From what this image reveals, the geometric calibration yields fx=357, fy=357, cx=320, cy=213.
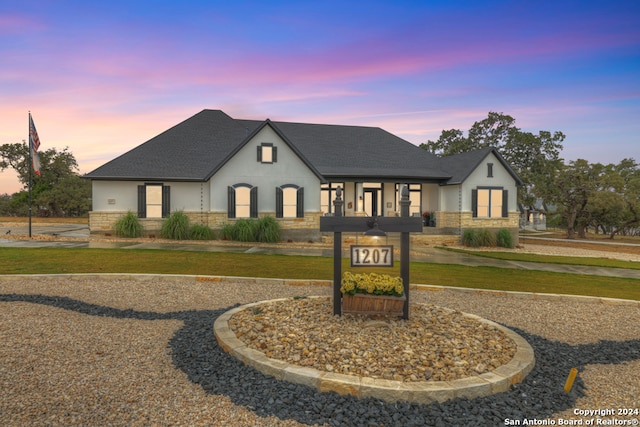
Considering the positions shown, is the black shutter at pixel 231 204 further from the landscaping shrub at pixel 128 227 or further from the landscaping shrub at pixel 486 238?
the landscaping shrub at pixel 486 238

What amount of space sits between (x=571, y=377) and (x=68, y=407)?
5906 millimetres

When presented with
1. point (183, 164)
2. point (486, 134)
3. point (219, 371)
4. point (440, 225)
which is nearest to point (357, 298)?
point (219, 371)

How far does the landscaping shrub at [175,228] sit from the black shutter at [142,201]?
197cm

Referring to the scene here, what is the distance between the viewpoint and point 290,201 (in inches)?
874

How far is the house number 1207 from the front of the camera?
6.12 m

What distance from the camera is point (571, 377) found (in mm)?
4496

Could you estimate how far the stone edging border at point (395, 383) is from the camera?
4113 millimetres

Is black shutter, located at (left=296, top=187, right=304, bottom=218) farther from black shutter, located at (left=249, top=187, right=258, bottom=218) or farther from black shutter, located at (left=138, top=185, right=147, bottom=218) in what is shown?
black shutter, located at (left=138, top=185, right=147, bottom=218)

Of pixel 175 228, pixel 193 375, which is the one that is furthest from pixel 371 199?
pixel 193 375

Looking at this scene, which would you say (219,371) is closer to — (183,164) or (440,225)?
(183,164)

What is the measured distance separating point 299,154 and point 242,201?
451 cm

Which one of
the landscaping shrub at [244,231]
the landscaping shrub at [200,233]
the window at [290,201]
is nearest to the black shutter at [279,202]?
the window at [290,201]

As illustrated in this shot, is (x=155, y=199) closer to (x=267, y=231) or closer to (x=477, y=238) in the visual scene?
(x=267, y=231)

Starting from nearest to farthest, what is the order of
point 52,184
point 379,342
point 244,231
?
point 379,342
point 244,231
point 52,184
